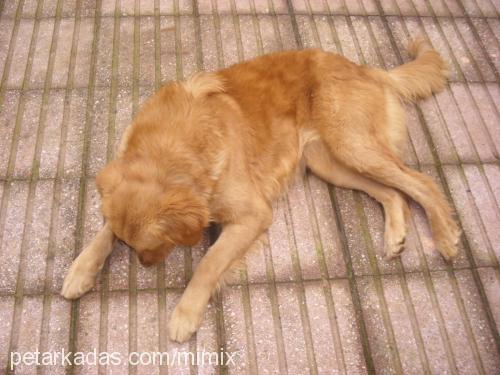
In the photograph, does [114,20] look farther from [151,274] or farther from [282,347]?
[282,347]

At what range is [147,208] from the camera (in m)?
2.34

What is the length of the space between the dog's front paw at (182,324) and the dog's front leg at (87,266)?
567mm

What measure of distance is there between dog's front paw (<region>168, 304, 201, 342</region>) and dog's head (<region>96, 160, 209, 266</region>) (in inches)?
18.0

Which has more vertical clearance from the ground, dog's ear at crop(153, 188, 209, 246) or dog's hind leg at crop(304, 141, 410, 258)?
dog's ear at crop(153, 188, 209, 246)

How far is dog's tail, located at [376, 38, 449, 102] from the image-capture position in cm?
377

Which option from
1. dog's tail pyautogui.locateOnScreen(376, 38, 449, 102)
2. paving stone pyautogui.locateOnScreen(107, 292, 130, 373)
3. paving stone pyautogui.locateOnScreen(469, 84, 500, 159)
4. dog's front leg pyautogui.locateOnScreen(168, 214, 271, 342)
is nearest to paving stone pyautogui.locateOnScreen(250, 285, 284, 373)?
dog's front leg pyautogui.locateOnScreen(168, 214, 271, 342)

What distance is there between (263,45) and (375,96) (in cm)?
129

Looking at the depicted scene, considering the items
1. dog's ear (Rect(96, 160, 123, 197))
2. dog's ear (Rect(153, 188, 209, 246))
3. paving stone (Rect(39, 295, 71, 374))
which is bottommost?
paving stone (Rect(39, 295, 71, 374))

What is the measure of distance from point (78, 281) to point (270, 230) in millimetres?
1277

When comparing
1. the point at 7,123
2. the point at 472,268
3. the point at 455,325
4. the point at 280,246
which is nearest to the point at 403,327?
the point at 455,325

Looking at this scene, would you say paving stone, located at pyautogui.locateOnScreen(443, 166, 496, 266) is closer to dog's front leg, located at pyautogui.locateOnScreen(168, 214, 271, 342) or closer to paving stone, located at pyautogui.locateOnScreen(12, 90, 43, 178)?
dog's front leg, located at pyautogui.locateOnScreen(168, 214, 271, 342)

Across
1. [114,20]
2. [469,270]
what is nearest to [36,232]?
[114,20]

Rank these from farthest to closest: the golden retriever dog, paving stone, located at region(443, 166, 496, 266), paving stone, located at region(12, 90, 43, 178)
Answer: paving stone, located at region(12, 90, 43, 178)
paving stone, located at region(443, 166, 496, 266)
the golden retriever dog

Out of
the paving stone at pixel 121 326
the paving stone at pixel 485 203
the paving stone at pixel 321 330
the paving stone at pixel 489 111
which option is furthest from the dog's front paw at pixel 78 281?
the paving stone at pixel 489 111
